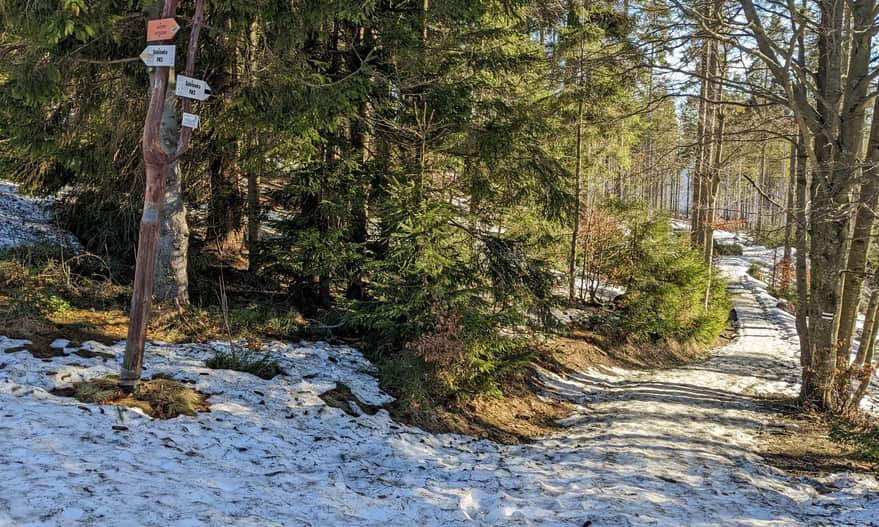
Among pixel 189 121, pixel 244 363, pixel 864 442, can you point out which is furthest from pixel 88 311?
pixel 864 442

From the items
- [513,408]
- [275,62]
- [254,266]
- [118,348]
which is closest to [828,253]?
[513,408]

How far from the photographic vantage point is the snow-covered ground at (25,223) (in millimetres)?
9812

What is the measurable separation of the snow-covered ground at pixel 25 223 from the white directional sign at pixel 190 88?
6552mm

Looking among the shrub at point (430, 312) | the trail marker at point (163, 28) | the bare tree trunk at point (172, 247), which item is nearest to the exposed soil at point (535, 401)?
the shrub at point (430, 312)

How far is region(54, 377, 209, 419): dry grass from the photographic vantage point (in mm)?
4520

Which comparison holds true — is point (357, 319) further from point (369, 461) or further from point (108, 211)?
point (108, 211)

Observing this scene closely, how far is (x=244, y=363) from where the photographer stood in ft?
20.1

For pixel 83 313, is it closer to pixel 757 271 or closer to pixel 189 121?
pixel 189 121

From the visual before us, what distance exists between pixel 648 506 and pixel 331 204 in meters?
5.43

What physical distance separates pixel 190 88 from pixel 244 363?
10.5 feet

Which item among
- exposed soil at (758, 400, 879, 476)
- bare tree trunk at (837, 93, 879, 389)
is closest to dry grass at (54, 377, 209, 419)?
exposed soil at (758, 400, 879, 476)

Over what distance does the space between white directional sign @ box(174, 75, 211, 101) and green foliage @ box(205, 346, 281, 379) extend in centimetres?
298

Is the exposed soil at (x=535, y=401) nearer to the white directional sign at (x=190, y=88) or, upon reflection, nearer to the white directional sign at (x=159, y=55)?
the white directional sign at (x=190, y=88)

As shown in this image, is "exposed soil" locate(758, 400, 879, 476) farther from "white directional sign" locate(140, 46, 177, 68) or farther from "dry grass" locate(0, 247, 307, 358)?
"white directional sign" locate(140, 46, 177, 68)
